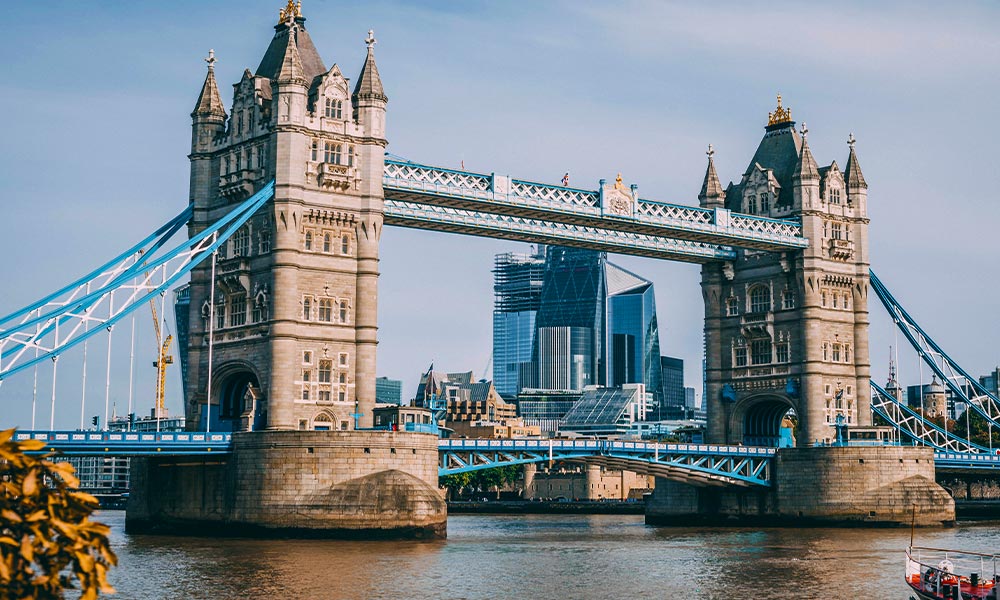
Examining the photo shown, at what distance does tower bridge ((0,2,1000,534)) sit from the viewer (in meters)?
74.4

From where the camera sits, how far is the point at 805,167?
4131 inches

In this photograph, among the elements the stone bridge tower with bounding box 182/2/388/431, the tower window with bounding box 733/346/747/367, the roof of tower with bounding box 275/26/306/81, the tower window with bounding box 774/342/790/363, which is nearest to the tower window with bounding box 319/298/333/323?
the stone bridge tower with bounding box 182/2/388/431

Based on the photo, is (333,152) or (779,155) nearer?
(333,152)

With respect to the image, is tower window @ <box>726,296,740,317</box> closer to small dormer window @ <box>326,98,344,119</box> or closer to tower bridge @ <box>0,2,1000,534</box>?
tower bridge @ <box>0,2,1000,534</box>

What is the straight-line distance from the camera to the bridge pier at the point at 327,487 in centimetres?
7250

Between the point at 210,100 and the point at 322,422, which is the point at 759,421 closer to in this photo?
the point at 322,422

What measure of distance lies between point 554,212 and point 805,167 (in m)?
25.0

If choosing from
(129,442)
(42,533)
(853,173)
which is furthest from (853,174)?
(42,533)

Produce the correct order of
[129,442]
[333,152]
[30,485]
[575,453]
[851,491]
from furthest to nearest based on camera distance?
[851,491]
[575,453]
[333,152]
[129,442]
[30,485]

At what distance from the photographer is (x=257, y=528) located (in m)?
Answer: 73.3

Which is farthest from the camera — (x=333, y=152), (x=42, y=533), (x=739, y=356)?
(x=739, y=356)

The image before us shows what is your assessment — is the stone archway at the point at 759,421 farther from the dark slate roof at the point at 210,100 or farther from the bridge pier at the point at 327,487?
the dark slate roof at the point at 210,100

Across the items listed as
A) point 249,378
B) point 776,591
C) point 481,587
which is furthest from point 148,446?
point 776,591

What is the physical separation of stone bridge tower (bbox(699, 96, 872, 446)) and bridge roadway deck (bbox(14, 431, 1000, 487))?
6387 millimetres
